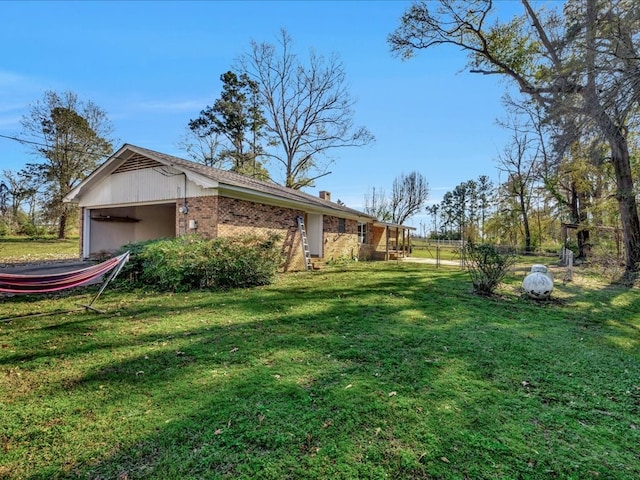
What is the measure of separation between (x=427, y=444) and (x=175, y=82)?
1975 cm

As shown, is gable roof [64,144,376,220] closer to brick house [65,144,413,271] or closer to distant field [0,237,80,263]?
brick house [65,144,413,271]

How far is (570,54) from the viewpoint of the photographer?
313 inches

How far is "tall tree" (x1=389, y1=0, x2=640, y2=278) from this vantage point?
664 centimetres

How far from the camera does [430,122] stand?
19.0m

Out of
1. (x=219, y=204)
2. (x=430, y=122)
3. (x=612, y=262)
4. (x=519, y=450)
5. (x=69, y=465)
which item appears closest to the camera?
(x=69, y=465)

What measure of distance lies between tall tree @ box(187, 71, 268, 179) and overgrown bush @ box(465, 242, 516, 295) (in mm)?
21682

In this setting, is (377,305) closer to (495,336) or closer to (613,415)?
(495,336)

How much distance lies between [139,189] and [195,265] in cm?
571

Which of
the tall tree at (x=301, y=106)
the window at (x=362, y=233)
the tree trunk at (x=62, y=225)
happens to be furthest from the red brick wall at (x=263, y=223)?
the tree trunk at (x=62, y=225)

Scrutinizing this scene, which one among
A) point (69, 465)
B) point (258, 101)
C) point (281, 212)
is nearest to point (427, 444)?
point (69, 465)

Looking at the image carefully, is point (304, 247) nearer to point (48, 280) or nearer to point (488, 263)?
point (488, 263)

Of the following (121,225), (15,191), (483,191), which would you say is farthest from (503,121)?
(15,191)

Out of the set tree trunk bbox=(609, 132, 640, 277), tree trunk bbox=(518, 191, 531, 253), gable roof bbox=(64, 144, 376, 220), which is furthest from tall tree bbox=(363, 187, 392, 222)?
tree trunk bbox=(609, 132, 640, 277)

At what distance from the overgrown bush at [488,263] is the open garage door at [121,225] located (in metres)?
10.9
